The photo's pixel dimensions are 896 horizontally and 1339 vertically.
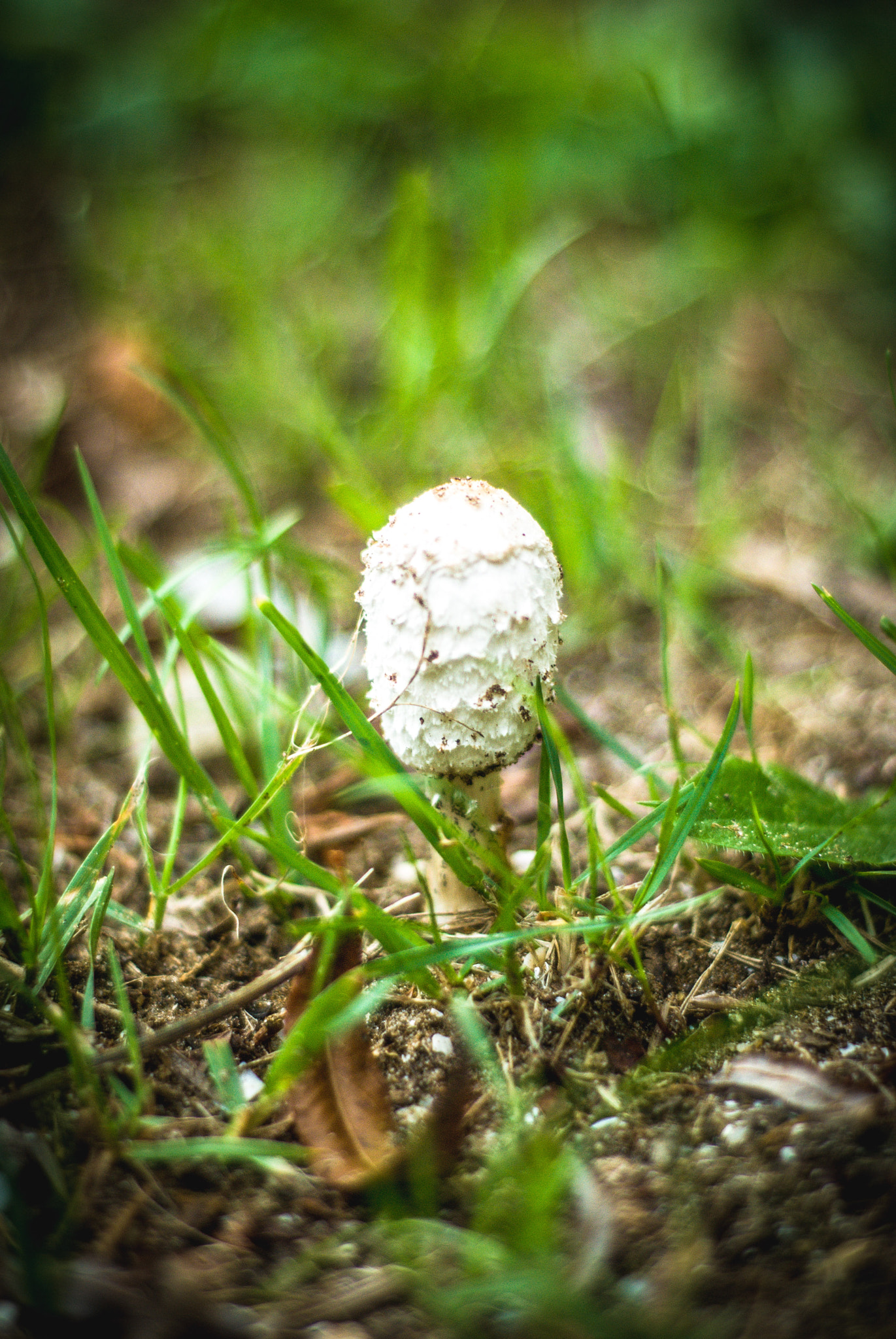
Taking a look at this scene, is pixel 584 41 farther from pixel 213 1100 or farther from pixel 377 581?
pixel 213 1100

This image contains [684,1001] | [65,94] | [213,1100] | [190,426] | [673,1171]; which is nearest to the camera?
[673,1171]

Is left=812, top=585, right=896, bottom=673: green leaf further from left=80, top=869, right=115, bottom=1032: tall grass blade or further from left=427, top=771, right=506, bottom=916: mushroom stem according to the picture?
left=80, top=869, right=115, bottom=1032: tall grass blade

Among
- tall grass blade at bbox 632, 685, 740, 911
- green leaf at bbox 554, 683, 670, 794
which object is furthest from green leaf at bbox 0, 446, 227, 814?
tall grass blade at bbox 632, 685, 740, 911

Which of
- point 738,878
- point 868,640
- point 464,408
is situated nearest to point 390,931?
point 738,878

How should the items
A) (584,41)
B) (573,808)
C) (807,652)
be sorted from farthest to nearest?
(584,41), (807,652), (573,808)

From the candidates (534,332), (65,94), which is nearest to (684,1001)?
(534,332)

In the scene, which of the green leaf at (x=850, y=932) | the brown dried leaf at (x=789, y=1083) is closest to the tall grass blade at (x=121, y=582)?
the brown dried leaf at (x=789, y=1083)
